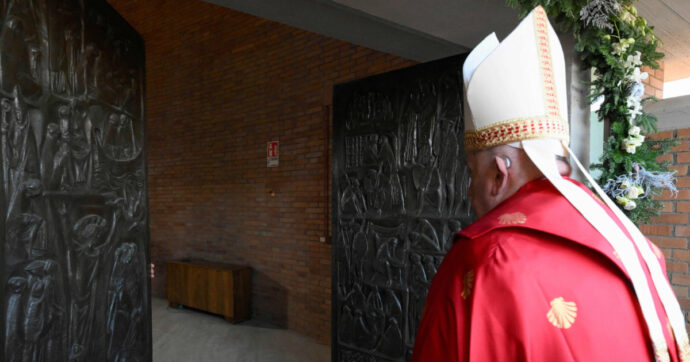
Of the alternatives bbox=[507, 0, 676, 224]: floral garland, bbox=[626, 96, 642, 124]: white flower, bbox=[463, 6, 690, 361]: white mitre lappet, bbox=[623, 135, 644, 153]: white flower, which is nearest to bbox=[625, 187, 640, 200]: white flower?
bbox=[507, 0, 676, 224]: floral garland

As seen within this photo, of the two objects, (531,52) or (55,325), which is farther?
(55,325)

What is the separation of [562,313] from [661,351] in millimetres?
242

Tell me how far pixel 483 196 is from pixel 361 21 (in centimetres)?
225

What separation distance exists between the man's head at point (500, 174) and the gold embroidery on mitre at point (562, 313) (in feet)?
0.90

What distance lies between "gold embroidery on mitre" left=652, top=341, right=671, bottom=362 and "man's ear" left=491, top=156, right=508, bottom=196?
1.45 ft

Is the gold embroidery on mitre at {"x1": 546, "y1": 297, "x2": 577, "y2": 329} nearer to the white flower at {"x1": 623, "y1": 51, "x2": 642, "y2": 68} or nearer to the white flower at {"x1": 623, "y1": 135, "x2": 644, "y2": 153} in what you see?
the white flower at {"x1": 623, "y1": 135, "x2": 644, "y2": 153}

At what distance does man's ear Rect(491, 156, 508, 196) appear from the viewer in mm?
1045

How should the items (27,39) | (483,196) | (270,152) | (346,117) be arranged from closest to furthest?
(483,196), (27,39), (346,117), (270,152)

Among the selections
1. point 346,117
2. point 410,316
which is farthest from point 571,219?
point 346,117

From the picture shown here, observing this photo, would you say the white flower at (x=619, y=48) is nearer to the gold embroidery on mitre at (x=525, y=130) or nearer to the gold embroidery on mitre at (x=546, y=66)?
the gold embroidery on mitre at (x=546, y=66)

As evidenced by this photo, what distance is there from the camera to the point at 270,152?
5754mm

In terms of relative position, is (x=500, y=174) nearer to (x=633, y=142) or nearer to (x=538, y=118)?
(x=538, y=118)

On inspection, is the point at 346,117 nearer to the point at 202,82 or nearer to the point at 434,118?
the point at 434,118

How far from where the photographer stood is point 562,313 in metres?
0.85
